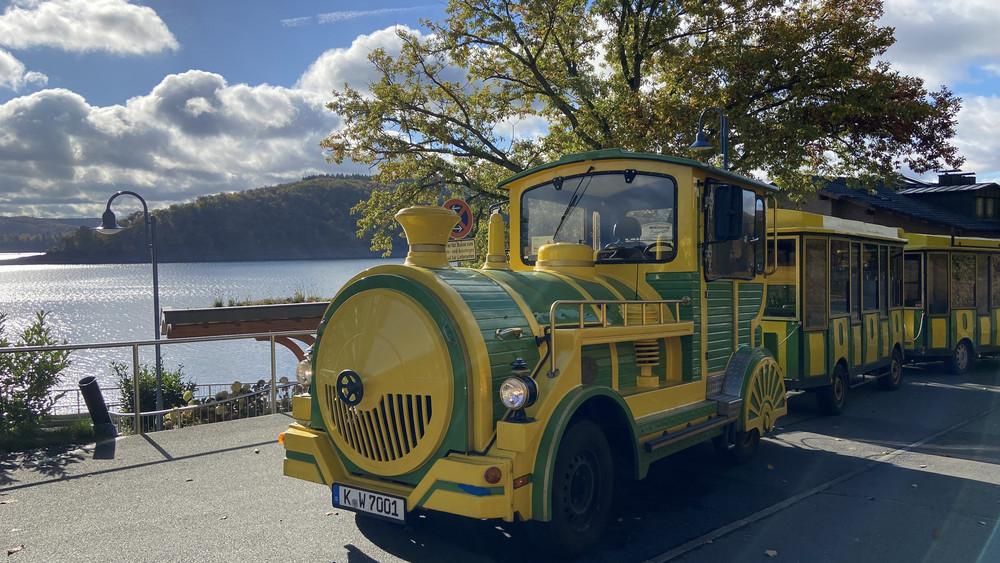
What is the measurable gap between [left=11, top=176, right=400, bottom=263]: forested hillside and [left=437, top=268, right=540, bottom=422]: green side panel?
3135 inches

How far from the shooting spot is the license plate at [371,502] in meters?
4.05

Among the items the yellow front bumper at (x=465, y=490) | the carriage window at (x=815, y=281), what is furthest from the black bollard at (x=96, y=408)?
the carriage window at (x=815, y=281)

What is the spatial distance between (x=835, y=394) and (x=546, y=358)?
23.2ft

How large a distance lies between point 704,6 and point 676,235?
10.5 metres

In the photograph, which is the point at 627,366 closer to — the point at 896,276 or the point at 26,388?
the point at 26,388

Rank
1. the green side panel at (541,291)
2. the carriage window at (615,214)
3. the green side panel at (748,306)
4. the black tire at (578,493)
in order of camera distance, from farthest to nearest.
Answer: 1. the green side panel at (748,306)
2. the carriage window at (615,214)
3. the green side panel at (541,291)
4. the black tire at (578,493)

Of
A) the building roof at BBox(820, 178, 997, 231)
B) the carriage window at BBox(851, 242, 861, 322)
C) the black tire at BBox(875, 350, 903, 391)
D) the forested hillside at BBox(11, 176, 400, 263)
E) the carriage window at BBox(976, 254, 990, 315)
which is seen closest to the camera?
the carriage window at BBox(851, 242, 861, 322)

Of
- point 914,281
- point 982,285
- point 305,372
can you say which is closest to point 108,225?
point 305,372

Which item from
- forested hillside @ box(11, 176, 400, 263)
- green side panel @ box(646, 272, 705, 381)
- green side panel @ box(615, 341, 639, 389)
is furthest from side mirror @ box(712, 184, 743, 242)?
forested hillside @ box(11, 176, 400, 263)

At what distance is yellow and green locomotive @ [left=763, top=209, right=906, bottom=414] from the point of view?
9227mm

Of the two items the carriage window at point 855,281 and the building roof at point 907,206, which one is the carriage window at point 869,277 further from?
the building roof at point 907,206

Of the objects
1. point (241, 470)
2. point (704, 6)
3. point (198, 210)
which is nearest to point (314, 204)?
point (198, 210)

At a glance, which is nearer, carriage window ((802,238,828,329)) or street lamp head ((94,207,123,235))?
carriage window ((802,238,828,329))

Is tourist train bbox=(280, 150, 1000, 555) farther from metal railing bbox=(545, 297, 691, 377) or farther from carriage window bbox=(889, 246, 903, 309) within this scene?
carriage window bbox=(889, 246, 903, 309)
